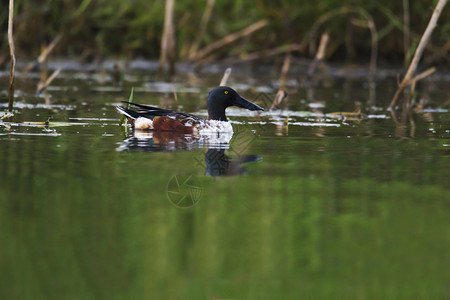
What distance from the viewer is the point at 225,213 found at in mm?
5219

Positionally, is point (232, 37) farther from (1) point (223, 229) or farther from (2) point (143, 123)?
(1) point (223, 229)

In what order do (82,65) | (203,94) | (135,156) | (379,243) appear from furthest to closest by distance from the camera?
(82,65), (203,94), (135,156), (379,243)

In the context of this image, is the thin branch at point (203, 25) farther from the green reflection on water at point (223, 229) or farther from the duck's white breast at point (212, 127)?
the green reflection on water at point (223, 229)

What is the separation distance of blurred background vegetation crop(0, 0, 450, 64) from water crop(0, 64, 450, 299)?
9.06m

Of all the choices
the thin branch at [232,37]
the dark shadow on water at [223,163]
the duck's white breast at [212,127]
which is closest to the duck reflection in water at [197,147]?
the dark shadow on water at [223,163]

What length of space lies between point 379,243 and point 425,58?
584 inches

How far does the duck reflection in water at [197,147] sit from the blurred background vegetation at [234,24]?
9.77m

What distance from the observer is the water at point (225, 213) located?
13.0 feet

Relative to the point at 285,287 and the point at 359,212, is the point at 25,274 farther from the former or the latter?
the point at 359,212

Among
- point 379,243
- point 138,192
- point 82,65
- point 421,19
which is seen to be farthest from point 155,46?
point 379,243

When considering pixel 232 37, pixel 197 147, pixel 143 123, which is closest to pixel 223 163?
pixel 197 147

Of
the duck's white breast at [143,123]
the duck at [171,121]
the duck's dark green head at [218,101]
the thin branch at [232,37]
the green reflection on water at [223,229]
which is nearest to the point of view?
the green reflection on water at [223,229]

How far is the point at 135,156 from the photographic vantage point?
736cm

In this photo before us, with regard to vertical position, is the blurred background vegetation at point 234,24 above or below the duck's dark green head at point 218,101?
above
